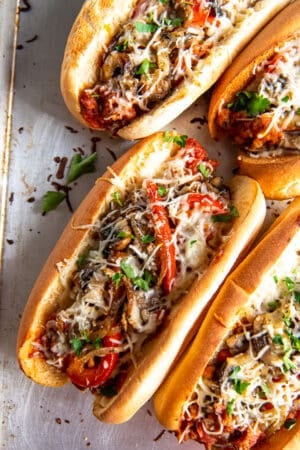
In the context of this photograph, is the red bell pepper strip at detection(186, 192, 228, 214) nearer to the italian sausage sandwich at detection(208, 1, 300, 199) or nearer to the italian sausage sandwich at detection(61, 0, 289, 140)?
the italian sausage sandwich at detection(208, 1, 300, 199)

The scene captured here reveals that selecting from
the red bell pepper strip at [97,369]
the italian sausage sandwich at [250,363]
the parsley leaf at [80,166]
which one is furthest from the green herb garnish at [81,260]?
the italian sausage sandwich at [250,363]

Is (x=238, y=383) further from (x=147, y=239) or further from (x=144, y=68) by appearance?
(x=144, y=68)

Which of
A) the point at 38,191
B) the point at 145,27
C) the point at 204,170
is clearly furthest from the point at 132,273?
the point at 145,27

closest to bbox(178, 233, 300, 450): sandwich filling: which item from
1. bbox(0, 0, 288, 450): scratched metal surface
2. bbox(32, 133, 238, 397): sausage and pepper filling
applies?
bbox(32, 133, 238, 397): sausage and pepper filling

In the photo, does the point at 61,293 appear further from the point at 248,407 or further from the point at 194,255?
the point at 248,407

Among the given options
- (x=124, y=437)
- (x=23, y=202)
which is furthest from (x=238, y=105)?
(x=124, y=437)

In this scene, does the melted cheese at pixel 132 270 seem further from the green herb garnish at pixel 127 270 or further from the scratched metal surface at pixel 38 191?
the scratched metal surface at pixel 38 191

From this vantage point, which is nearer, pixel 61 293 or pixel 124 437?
pixel 61 293
